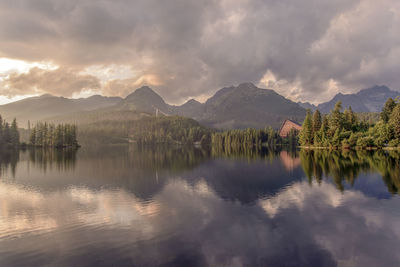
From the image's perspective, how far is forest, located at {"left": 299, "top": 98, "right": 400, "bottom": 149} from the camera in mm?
132125

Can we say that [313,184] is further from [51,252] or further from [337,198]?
[51,252]

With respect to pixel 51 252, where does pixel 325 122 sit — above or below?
above

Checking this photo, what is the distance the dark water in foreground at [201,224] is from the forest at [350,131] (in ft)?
337

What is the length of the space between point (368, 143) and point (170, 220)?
5956 inches

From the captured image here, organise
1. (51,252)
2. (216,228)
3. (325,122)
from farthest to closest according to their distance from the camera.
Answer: (325,122) < (216,228) < (51,252)

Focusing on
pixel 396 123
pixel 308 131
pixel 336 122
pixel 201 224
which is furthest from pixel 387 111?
pixel 201 224

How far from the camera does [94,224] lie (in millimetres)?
29391

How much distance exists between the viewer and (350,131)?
153750mm

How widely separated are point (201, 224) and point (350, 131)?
517ft

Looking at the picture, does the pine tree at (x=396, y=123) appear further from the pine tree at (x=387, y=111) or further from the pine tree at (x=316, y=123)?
the pine tree at (x=316, y=123)

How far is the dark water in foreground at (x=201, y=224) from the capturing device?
2142 centimetres

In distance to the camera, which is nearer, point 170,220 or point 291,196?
point 170,220

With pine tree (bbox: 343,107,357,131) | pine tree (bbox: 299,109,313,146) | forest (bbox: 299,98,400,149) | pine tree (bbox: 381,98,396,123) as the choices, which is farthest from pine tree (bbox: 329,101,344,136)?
pine tree (bbox: 381,98,396,123)

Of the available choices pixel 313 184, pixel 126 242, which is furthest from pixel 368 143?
pixel 126 242
